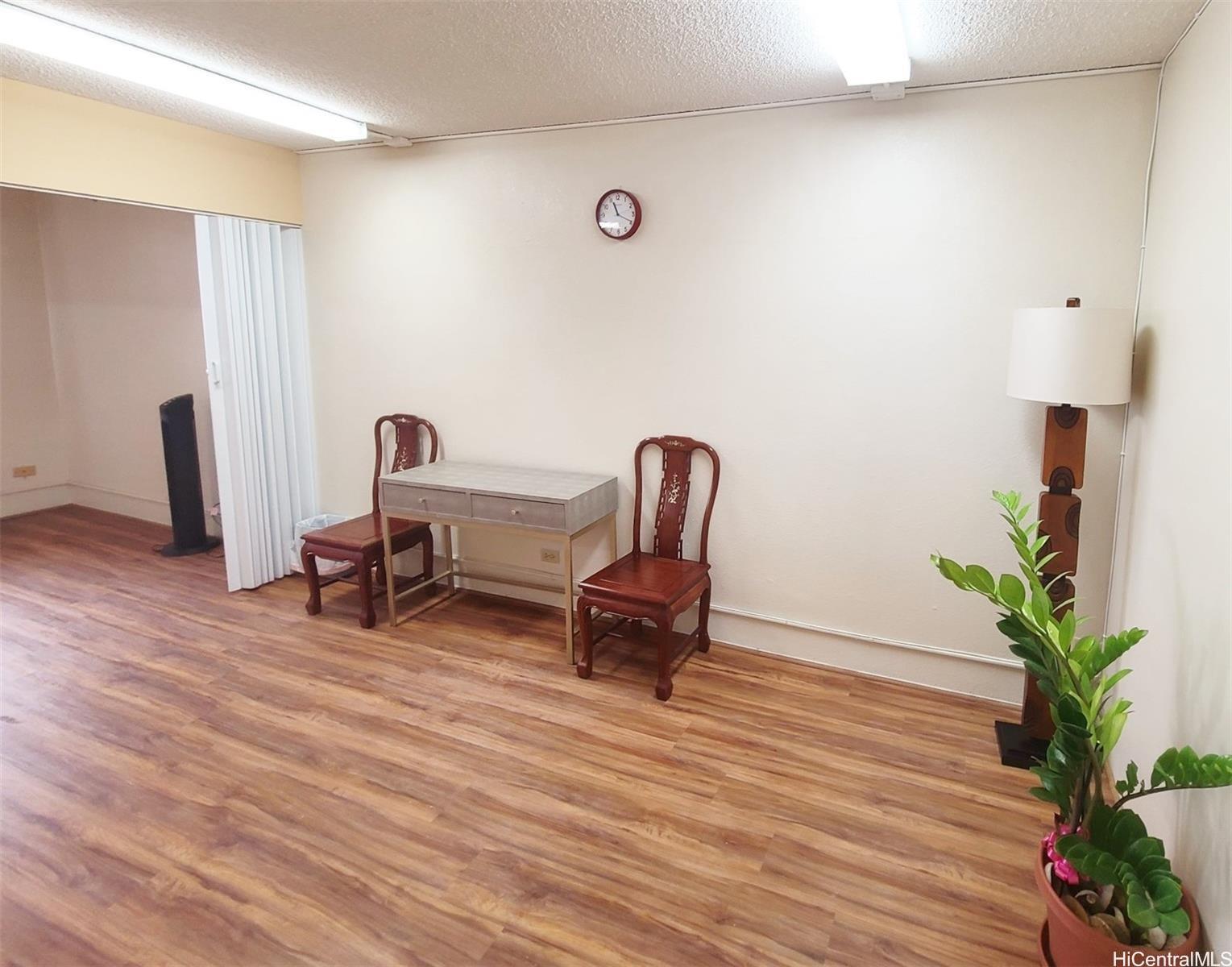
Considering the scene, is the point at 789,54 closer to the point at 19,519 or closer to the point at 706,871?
the point at 706,871

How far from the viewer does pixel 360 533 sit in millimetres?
4152

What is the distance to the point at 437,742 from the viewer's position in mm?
2936

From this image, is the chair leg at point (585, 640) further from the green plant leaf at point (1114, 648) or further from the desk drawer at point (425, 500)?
the green plant leaf at point (1114, 648)

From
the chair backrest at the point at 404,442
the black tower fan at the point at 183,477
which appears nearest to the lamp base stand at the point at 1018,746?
A: the chair backrest at the point at 404,442

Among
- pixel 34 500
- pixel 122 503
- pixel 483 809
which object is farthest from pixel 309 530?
pixel 34 500

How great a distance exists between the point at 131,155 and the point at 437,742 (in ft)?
10.5

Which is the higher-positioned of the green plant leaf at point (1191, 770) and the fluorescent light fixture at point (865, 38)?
the fluorescent light fixture at point (865, 38)

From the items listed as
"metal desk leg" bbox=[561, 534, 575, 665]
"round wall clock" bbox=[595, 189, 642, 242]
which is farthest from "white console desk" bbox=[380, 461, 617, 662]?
"round wall clock" bbox=[595, 189, 642, 242]

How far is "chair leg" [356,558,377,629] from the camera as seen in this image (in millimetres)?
3965

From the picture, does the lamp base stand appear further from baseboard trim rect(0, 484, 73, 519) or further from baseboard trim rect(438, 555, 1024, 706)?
baseboard trim rect(0, 484, 73, 519)

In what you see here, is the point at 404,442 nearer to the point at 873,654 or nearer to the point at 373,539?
the point at 373,539

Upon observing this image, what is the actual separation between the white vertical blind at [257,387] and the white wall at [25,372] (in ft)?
9.12

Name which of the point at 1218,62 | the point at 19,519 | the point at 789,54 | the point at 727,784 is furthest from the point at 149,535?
the point at 1218,62

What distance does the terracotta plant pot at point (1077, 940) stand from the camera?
1.57 m
